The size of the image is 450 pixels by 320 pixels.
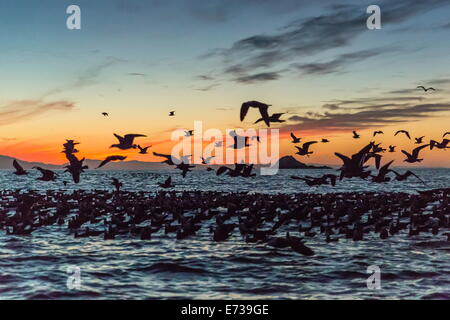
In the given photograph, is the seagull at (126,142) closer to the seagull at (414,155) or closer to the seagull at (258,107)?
the seagull at (258,107)

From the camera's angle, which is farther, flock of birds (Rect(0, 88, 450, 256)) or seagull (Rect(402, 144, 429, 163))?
seagull (Rect(402, 144, 429, 163))

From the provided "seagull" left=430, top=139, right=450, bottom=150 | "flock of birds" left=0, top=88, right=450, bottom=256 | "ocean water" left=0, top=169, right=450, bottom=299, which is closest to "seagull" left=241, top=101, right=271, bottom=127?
"flock of birds" left=0, top=88, right=450, bottom=256

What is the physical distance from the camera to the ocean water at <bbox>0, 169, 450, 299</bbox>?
15656 mm

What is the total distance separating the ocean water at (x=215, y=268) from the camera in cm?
1566

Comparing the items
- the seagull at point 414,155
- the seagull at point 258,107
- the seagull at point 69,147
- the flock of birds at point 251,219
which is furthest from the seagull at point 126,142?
the seagull at point 414,155

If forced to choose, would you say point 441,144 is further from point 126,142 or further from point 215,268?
point 126,142

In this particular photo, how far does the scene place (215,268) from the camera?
61.9 ft

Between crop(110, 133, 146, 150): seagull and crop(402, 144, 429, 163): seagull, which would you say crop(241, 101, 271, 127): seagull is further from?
crop(402, 144, 429, 163): seagull

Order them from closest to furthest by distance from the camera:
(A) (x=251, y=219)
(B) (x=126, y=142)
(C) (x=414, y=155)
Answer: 1. (B) (x=126, y=142)
2. (C) (x=414, y=155)
3. (A) (x=251, y=219)

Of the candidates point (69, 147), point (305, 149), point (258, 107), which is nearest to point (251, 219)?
point (305, 149)

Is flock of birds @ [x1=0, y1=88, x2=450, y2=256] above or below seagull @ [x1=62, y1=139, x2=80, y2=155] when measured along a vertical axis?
below

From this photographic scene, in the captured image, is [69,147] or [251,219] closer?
[69,147]

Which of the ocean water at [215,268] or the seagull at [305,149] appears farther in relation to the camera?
the seagull at [305,149]
